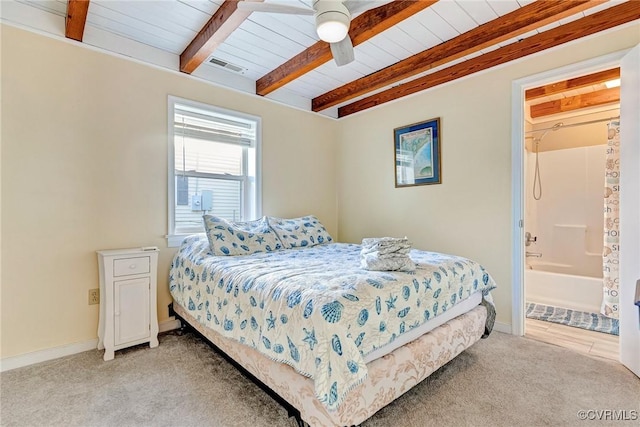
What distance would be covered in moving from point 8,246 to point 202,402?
1.80m

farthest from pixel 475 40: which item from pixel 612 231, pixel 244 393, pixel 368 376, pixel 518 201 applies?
pixel 244 393

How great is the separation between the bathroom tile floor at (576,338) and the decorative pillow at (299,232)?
2.18 meters

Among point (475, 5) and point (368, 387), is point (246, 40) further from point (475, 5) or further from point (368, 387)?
point (368, 387)

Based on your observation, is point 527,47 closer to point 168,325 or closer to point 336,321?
point 336,321

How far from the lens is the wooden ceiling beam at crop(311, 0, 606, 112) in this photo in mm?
2092

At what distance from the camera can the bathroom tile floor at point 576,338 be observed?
2363mm

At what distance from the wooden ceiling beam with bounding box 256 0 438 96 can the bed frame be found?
83.0 inches

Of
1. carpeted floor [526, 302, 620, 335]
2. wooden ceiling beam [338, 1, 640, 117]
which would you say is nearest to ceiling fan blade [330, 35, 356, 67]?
wooden ceiling beam [338, 1, 640, 117]

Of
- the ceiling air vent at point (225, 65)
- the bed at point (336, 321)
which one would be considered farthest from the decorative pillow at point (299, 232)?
the ceiling air vent at point (225, 65)

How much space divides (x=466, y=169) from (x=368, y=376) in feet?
7.93

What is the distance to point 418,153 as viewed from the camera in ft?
11.2

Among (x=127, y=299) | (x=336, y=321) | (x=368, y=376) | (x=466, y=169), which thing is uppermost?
(x=466, y=169)

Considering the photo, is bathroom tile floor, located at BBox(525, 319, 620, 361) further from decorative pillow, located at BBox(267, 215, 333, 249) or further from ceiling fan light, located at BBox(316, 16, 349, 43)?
ceiling fan light, located at BBox(316, 16, 349, 43)

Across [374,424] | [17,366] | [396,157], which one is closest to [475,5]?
[396,157]
